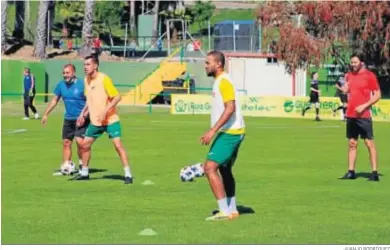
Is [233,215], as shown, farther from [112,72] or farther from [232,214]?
[112,72]

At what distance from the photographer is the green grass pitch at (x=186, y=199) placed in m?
11.6

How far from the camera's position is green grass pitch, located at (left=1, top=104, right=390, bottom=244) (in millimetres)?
11617

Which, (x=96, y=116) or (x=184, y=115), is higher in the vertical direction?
(x=96, y=116)

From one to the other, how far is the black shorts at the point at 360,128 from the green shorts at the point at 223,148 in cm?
500

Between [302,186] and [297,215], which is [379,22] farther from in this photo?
[297,215]

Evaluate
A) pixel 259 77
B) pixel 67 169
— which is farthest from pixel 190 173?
pixel 259 77

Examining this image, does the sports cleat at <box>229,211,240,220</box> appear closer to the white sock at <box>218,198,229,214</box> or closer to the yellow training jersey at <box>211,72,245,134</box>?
the white sock at <box>218,198,229,214</box>

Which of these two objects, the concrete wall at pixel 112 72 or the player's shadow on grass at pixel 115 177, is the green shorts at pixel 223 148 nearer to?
the player's shadow on grass at pixel 115 177

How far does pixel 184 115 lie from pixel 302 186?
29057mm

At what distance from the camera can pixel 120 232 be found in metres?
11.8

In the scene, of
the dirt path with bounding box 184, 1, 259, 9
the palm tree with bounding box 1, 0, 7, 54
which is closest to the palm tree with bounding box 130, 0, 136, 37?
the dirt path with bounding box 184, 1, 259, 9

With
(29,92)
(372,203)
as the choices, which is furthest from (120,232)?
(29,92)
